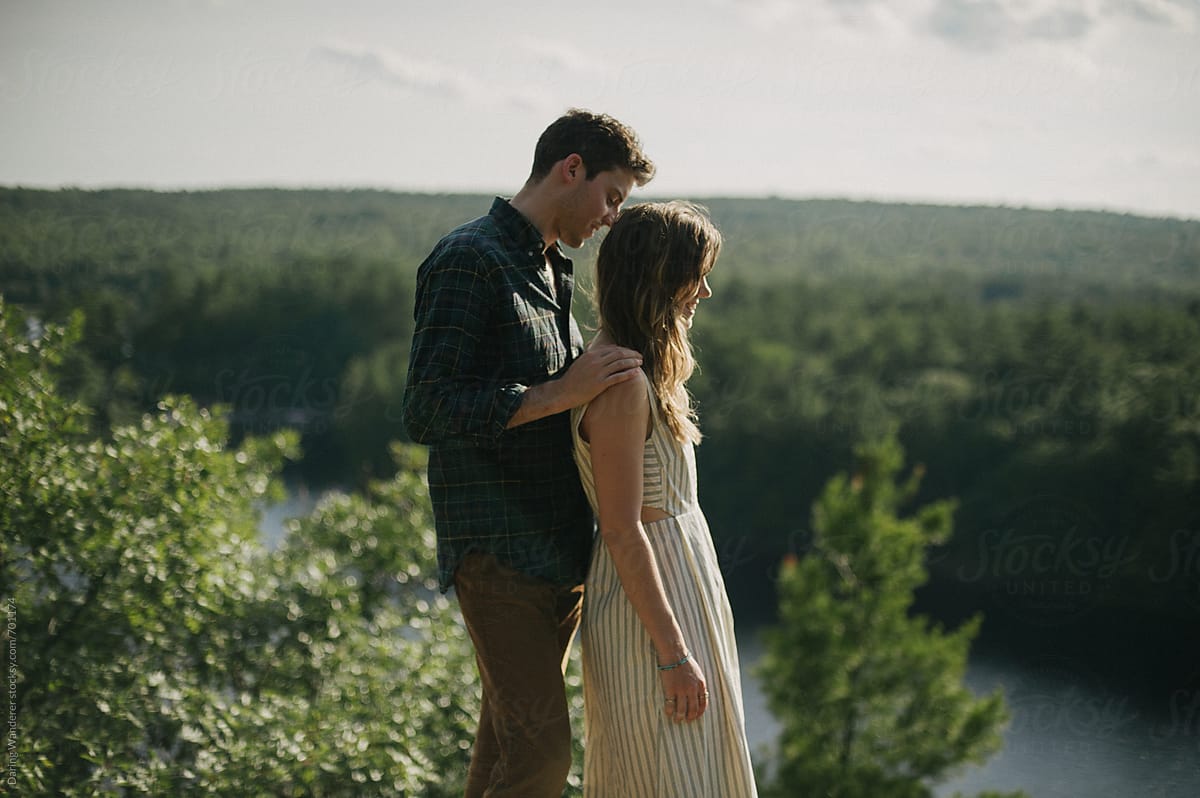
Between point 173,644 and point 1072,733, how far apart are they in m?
15.8

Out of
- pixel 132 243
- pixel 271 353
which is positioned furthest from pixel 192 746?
pixel 271 353

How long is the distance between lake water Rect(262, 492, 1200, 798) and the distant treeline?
2.78 meters

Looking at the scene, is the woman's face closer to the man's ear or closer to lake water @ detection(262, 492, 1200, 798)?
the man's ear

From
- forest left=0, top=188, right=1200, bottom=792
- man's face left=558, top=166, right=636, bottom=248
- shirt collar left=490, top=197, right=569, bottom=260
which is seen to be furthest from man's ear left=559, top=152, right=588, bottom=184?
forest left=0, top=188, right=1200, bottom=792

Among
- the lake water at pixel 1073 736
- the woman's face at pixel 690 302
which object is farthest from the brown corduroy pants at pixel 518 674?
the lake water at pixel 1073 736

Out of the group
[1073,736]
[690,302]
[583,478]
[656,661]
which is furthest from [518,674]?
[1073,736]

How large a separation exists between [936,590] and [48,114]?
19.9m

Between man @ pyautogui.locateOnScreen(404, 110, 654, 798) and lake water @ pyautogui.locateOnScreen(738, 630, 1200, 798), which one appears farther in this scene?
lake water @ pyautogui.locateOnScreen(738, 630, 1200, 798)

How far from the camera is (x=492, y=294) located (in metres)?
2.04

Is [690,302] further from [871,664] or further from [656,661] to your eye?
[871,664]

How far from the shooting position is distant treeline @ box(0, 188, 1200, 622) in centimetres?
2169

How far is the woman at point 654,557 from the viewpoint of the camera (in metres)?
1.97

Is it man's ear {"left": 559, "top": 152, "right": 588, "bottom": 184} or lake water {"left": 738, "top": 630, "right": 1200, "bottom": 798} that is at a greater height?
man's ear {"left": 559, "top": 152, "right": 588, "bottom": 184}

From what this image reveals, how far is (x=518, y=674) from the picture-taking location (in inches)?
80.2
